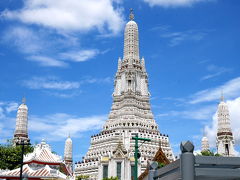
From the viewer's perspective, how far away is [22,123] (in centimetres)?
10875

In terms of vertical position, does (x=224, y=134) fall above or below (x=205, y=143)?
below

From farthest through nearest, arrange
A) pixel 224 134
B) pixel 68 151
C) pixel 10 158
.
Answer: pixel 68 151 < pixel 224 134 < pixel 10 158

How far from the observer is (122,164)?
68688 millimetres

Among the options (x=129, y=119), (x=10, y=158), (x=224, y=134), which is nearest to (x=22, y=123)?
(x=129, y=119)

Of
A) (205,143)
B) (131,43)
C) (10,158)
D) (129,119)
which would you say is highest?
(131,43)

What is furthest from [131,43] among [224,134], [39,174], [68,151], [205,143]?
[39,174]

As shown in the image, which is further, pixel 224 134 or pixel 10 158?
pixel 224 134

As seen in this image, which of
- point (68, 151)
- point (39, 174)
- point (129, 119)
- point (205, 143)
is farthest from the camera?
point (68, 151)

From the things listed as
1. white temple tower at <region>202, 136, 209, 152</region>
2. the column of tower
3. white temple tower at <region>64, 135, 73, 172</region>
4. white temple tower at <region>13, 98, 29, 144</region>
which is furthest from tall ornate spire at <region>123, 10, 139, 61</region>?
white temple tower at <region>64, 135, 73, 172</region>

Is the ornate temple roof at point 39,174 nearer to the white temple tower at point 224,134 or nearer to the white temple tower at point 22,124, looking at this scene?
the white temple tower at point 22,124

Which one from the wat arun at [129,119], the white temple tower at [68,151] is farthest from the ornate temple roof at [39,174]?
the white temple tower at [68,151]

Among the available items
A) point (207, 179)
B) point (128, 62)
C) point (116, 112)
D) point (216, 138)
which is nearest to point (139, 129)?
point (116, 112)

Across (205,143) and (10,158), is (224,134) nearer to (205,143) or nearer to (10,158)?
(205,143)

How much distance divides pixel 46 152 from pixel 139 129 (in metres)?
40.2
